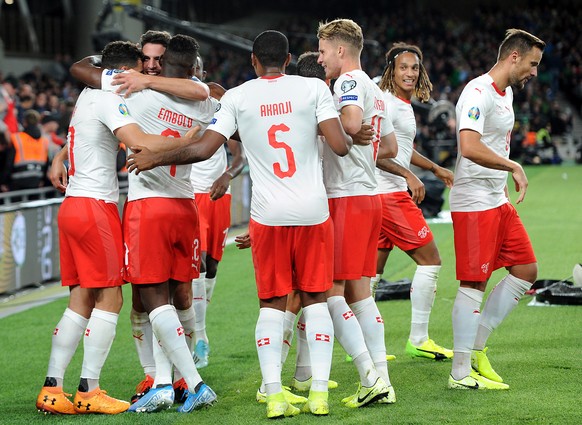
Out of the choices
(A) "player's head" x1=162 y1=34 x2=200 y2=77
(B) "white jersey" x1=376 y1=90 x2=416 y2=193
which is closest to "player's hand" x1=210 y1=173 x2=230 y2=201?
(A) "player's head" x1=162 y1=34 x2=200 y2=77

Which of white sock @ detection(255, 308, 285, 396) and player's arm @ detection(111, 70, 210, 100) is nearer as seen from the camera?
white sock @ detection(255, 308, 285, 396)

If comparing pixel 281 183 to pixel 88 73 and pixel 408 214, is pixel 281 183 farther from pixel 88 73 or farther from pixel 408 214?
pixel 408 214

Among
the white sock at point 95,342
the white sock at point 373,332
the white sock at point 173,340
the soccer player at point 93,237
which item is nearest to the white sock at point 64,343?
the soccer player at point 93,237

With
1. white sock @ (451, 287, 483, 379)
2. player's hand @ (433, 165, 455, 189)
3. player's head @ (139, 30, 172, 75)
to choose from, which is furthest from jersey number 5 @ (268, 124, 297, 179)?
player's hand @ (433, 165, 455, 189)

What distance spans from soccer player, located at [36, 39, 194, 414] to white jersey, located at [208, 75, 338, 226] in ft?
2.82

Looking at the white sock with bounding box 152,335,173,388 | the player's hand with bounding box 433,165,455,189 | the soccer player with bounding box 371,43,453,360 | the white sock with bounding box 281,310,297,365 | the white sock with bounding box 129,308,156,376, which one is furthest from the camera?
the soccer player with bounding box 371,43,453,360

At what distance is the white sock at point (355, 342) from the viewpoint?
230 inches

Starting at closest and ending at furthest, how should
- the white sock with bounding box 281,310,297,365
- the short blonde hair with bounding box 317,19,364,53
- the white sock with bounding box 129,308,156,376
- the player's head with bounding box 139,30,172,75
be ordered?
the short blonde hair with bounding box 317,19,364,53 → the player's head with bounding box 139,30,172,75 → the white sock with bounding box 129,308,156,376 → the white sock with bounding box 281,310,297,365

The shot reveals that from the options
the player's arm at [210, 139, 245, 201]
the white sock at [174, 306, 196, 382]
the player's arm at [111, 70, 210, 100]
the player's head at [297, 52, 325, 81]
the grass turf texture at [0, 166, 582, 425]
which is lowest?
the grass turf texture at [0, 166, 582, 425]

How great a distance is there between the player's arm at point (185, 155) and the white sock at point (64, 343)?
3.90 ft

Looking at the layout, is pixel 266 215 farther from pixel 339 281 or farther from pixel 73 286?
pixel 73 286

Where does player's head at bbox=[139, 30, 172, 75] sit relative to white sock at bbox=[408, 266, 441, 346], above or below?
above

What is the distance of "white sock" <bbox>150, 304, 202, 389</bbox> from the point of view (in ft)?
19.3

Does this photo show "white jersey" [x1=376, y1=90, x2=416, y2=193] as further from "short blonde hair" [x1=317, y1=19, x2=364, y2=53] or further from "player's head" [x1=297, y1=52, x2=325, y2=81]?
"short blonde hair" [x1=317, y1=19, x2=364, y2=53]
